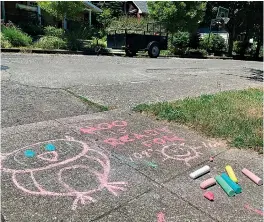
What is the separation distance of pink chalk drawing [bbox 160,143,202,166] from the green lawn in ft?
1.98

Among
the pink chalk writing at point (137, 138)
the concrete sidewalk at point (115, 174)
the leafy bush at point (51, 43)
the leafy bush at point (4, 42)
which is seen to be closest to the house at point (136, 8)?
the leafy bush at point (51, 43)

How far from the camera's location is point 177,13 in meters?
22.1

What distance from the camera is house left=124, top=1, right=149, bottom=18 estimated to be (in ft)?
141

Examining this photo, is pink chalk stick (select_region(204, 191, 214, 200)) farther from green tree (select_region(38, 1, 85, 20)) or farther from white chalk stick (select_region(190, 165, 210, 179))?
green tree (select_region(38, 1, 85, 20))

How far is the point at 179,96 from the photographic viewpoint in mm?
6715

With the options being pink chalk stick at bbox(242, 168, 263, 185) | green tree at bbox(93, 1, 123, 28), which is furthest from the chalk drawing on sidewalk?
green tree at bbox(93, 1, 123, 28)

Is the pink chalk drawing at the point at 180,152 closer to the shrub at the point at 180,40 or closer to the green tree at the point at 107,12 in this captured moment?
the shrub at the point at 180,40

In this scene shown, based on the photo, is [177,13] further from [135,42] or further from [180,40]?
[135,42]

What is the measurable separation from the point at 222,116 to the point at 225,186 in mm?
2242

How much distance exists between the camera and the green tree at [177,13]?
71.4 ft

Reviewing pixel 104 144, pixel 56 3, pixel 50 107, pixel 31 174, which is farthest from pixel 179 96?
pixel 56 3

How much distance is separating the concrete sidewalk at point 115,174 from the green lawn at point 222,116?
0.25 metres

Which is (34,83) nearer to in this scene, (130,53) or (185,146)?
(185,146)


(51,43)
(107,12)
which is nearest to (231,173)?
(51,43)
